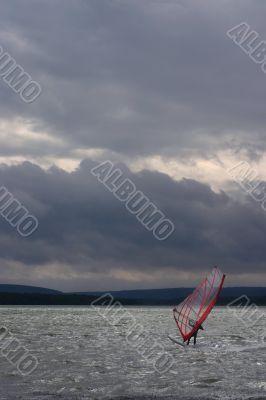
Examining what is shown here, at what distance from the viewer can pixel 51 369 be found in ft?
101

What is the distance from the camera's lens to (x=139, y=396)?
2262cm

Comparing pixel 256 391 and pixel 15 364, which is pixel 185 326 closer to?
pixel 15 364

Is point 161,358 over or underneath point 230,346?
underneath

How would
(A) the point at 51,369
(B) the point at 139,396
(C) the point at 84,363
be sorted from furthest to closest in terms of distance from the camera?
1. (C) the point at 84,363
2. (A) the point at 51,369
3. (B) the point at 139,396

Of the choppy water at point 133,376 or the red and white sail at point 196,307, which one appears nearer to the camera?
the choppy water at point 133,376

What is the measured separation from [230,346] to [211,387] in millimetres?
24747

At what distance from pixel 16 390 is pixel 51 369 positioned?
7341 millimetres

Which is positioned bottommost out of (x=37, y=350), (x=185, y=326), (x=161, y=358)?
(x=37, y=350)

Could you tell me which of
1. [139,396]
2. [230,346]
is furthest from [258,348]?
[139,396]

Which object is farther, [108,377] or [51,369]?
[51,369]

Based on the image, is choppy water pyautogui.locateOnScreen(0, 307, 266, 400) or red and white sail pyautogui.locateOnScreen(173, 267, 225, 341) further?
red and white sail pyautogui.locateOnScreen(173, 267, 225, 341)

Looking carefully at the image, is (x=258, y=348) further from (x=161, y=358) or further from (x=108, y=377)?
(x=108, y=377)

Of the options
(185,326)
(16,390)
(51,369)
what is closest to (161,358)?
(51,369)

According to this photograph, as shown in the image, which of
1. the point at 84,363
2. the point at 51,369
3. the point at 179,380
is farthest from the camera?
the point at 84,363
